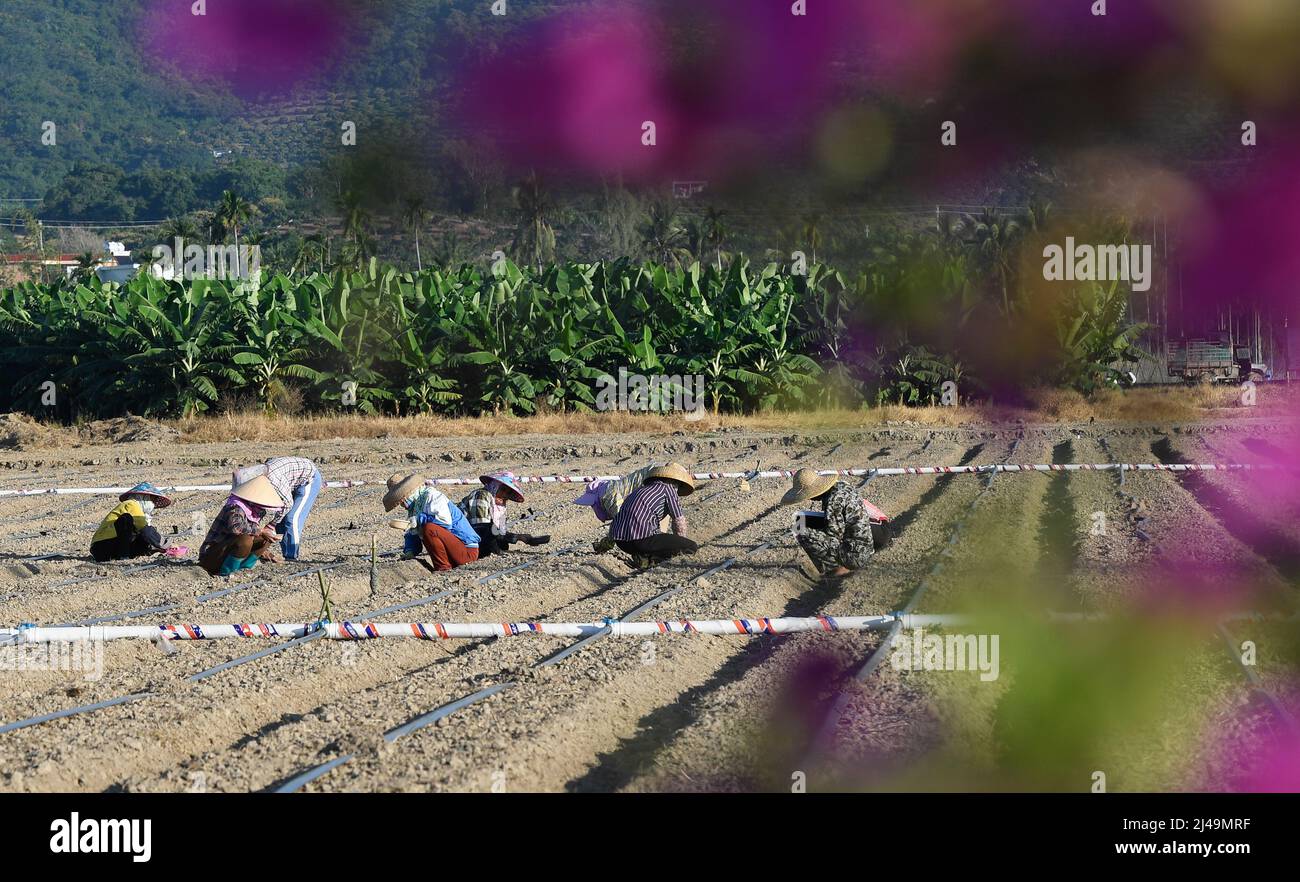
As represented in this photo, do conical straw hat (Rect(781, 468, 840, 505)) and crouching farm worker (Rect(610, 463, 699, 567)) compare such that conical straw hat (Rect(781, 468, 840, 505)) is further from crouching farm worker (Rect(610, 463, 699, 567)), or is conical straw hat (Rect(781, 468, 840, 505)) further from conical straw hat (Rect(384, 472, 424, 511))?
conical straw hat (Rect(384, 472, 424, 511))

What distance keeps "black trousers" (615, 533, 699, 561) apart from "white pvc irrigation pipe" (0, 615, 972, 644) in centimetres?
242

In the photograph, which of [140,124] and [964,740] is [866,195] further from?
[964,740]

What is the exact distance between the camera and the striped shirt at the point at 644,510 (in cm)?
1000

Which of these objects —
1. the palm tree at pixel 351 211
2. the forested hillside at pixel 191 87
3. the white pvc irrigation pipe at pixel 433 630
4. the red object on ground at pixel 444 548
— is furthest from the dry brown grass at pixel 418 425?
the palm tree at pixel 351 211

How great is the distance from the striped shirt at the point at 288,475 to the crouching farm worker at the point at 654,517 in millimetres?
2186

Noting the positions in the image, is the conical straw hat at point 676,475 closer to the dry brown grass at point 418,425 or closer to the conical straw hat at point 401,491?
the conical straw hat at point 401,491

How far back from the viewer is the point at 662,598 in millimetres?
8828

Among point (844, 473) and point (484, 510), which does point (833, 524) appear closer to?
point (484, 510)

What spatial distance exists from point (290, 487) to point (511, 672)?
3.83 metres

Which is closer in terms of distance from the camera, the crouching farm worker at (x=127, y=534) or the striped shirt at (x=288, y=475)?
the striped shirt at (x=288, y=475)

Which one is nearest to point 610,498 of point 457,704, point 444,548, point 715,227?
point 444,548

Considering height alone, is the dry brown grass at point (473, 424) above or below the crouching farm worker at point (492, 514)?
above

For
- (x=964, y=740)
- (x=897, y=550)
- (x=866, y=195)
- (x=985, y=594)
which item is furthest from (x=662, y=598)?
(x=866, y=195)
